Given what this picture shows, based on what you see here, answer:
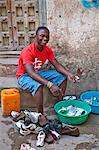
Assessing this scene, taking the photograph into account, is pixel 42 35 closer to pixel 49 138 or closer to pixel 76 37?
pixel 76 37

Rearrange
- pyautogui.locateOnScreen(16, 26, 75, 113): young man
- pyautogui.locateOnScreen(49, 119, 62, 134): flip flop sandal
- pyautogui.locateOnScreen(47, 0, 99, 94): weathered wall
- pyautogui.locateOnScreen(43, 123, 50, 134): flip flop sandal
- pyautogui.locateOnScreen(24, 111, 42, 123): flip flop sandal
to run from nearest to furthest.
Answer: pyautogui.locateOnScreen(43, 123, 50, 134): flip flop sandal, pyautogui.locateOnScreen(49, 119, 62, 134): flip flop sandal, pyautogui.locateOnScreen(24, 111, 42, 123): flip flop sandal, pyautogui.locateOnScreen(16, 26, 75, 113): young man, pyautogui.locateOnScreen(47, 0, 99, 94): weathered wall

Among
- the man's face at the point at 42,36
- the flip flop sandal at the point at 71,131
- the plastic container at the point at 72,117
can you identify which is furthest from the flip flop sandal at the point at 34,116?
the man's face at the point at 42,36

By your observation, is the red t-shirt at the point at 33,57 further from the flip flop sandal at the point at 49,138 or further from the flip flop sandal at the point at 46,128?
the flip flop sandal at the point at 49,138

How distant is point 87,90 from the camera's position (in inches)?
192

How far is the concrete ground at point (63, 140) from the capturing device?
11.4 feet

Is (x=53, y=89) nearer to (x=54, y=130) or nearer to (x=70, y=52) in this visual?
(x=54, y=130)

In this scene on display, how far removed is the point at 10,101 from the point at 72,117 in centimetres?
94

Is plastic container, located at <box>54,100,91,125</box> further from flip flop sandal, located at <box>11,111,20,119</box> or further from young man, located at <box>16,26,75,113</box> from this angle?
flip flop sandal, located at <box>11,111,20,119</box>

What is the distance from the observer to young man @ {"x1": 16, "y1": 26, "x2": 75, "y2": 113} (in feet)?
12.9

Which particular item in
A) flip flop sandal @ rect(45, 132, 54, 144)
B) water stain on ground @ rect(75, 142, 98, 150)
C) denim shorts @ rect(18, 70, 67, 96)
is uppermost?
denim shorts @ rect(18, 70, 67, 96)

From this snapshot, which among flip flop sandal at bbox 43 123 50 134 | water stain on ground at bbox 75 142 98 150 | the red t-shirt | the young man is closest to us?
water stain on ground at bbox 75 142 98 150

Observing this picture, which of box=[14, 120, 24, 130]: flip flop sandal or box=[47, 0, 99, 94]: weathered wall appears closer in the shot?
box=[14, 120, 24, 130]: flip flop sandal

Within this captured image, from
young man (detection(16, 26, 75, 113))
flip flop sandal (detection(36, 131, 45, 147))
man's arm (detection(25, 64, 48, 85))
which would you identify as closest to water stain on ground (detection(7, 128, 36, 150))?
flip flop sandal (detection(36, 131, 45, 147))

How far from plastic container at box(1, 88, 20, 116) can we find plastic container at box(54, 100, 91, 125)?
57cm
